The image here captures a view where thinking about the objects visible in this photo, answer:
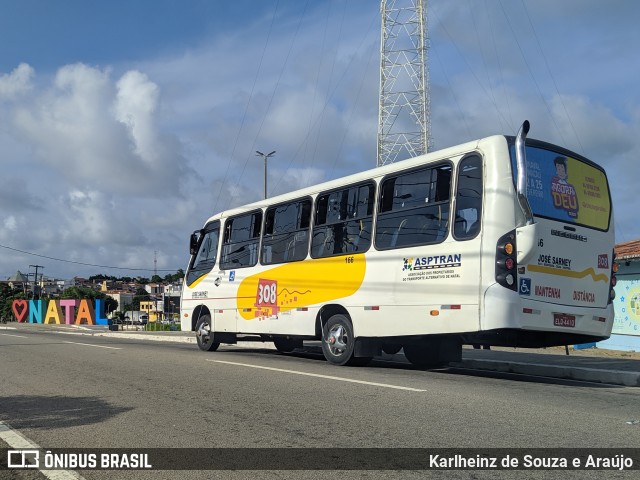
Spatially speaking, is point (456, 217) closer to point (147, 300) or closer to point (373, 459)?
point (373, 459)

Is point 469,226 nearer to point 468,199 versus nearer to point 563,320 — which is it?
point 468,199

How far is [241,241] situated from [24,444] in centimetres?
960

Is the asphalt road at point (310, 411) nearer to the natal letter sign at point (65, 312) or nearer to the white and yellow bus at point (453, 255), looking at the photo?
the white and yellow bus at point (453, 255)

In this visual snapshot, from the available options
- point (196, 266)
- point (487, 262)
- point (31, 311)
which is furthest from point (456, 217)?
point (31, 311)

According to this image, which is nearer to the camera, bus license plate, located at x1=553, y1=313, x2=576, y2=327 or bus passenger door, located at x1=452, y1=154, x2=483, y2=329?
bus passenger door, located at x1=452, y1=154, x2=483, y2=329

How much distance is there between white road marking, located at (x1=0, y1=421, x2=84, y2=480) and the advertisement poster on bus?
1620 centimetres

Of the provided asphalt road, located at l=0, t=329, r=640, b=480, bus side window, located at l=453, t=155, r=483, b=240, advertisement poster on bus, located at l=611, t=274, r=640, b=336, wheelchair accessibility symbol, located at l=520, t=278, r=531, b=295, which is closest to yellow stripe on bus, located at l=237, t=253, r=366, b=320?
asphalt road, located at l=0, t=329, r=640, b=480

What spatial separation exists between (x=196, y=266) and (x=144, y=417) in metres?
10.5

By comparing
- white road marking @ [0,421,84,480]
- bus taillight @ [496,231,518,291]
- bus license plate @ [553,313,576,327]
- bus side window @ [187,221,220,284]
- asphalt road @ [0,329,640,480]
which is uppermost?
bus side window @ [187,221,220,284]

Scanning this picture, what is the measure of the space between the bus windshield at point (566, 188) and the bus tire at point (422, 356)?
3489 mm

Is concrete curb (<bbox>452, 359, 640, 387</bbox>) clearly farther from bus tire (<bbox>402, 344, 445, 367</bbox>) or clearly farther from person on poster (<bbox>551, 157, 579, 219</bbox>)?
person on poster (<bbox>551, 157, 579, 219</bbox>)

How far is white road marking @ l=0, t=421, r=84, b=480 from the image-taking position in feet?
14.9

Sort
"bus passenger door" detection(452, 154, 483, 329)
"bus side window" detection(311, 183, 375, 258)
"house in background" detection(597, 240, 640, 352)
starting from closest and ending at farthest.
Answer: "bus passenger door" detection(452, 154, 483, 329) → "bus side window" detection(311, 183, 375, 258) → "house in background" detection(597, 240, 640, 352)

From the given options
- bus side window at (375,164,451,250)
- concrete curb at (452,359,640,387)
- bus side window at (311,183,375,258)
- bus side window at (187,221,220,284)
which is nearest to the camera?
bus side window at (375,164,451,250)
